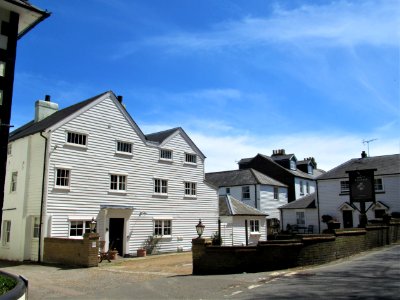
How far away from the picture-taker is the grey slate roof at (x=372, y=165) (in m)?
37.8

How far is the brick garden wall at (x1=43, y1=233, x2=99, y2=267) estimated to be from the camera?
1930cm

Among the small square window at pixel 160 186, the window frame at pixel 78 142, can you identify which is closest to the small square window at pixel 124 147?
the window frame at pixel 78 142

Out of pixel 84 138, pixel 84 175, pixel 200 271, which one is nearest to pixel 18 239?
pixel 84 175

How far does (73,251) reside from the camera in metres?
19.9

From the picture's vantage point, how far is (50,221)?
71.9 feet

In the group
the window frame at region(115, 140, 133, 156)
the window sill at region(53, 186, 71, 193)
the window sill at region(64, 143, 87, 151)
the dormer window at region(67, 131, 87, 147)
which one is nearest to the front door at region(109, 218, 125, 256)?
the window sill at region(53, 186, 71, 193)

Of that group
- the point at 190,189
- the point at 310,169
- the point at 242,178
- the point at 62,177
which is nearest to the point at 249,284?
the point at 62,177

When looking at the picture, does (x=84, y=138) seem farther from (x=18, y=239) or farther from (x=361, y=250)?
(x=361, y=250)

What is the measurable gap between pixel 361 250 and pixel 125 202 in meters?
14.3

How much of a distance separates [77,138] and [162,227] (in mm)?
8667

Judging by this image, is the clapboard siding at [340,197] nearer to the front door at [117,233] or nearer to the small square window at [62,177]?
the front door at [117,233]

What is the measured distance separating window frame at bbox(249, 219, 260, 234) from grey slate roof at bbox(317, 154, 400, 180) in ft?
32.7

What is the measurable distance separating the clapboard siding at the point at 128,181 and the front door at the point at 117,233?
0.39 metres

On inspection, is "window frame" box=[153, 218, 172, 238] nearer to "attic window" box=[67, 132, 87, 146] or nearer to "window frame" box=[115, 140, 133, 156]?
"window frame" box=[115, 140, 133, 156]
